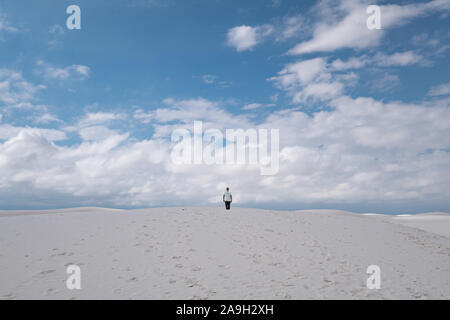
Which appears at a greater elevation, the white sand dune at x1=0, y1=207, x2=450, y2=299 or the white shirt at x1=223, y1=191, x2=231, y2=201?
the white shirt at x1=223, y1=191, x2=231, y2=201

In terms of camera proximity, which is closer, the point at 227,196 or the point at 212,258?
the point at 212,258

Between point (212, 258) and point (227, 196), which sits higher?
point (227, 196)

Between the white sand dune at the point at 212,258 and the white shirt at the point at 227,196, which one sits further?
the white shirt at the point at 227,196

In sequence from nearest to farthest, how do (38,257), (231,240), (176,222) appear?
(38,257) < (231,240) < (176,222)

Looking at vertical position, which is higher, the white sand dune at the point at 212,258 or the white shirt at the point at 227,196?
the white shirt at the point at 227,196

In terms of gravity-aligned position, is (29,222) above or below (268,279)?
above

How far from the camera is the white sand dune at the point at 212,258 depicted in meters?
12.6

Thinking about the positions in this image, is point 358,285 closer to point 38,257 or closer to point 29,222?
point 38,257

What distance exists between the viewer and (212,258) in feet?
51.5

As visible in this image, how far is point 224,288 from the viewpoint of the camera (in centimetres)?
1265

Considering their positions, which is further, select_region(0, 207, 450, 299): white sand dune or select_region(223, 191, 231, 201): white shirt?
select_region(223, 191, 231, 201): white shirt

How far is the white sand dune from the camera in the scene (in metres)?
12.6
